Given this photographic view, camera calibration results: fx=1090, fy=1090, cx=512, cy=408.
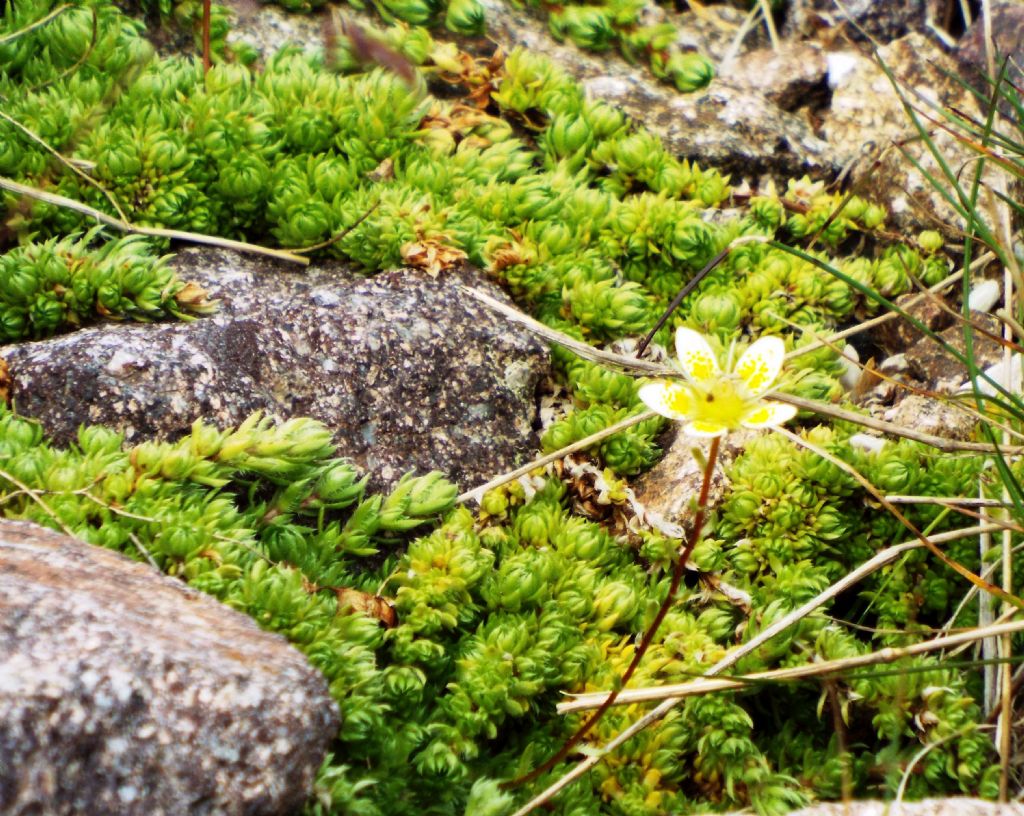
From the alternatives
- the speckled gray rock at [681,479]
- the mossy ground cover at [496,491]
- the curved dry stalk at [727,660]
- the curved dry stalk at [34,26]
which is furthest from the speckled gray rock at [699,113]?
the curved dry stalk at [727,660]

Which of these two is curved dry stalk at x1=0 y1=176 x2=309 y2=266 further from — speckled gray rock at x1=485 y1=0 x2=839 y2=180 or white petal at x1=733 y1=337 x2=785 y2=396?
white petal at x1=733 y1=337 x2=785 y2=396

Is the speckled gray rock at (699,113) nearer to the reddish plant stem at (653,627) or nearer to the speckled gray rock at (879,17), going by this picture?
the speckled gray rock at (879,17)

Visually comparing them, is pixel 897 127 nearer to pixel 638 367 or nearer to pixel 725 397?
pixel 638 367

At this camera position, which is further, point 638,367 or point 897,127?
point 897,127

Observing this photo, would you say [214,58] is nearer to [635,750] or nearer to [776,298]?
Answer: [776,298]

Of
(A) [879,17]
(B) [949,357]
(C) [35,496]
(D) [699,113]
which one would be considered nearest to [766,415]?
(C) [35,496]
